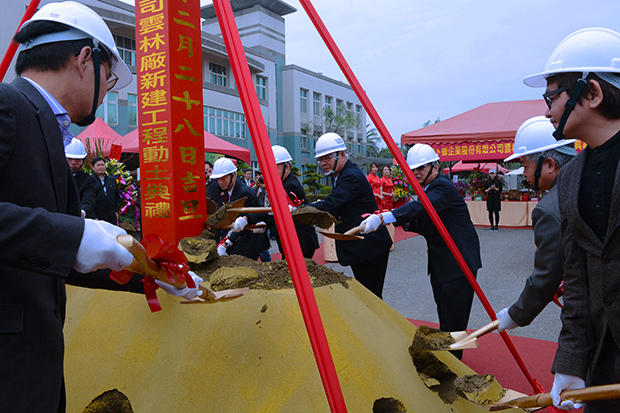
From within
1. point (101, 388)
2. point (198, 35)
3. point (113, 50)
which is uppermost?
point (198, 35)

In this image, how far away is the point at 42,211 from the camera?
2.99 feet

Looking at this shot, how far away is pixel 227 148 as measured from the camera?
36.2ft

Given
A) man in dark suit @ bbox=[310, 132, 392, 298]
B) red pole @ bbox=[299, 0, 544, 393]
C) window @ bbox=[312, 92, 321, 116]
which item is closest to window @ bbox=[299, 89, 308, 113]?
window @ bbox=[312, 92, 321, 116]

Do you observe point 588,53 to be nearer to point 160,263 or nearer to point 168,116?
point 160,263

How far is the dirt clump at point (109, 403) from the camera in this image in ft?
5.88

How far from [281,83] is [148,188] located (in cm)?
3292

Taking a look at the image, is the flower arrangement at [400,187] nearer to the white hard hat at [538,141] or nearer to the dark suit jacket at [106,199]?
the dark suit jacket at [106,199]

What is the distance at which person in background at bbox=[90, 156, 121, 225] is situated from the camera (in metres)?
5.26

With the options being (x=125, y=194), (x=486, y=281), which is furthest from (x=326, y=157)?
(x=125, y=194)

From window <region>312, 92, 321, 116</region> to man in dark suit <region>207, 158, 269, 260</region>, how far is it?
32.4 meters

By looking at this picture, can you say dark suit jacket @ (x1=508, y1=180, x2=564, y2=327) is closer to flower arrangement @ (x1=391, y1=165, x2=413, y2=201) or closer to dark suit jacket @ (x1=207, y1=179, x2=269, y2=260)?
dark suit jacket @ (x1=207, y1=179, x2=269, y2=260)

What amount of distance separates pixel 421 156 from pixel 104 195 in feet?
13.7

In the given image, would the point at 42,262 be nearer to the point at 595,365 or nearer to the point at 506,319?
the point at 595,365

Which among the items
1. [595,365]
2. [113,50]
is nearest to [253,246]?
[113,50]
